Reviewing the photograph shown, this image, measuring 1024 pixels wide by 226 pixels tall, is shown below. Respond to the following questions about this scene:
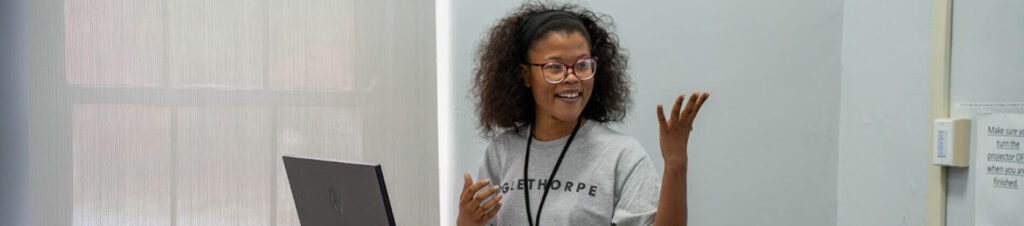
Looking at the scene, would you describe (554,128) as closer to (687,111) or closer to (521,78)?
(521,78)

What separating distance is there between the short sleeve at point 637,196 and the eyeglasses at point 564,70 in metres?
0.18

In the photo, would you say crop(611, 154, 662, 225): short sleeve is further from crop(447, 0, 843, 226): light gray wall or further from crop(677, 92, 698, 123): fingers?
crop(447, 0, 843, 226): light gray wall

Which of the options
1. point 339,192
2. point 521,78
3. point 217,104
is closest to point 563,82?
point 521,78

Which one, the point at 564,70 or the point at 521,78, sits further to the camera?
the point at 521,78

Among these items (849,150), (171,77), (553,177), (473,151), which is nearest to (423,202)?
(473,151)

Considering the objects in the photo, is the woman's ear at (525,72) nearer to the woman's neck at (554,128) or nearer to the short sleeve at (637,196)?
the woman's neck at (554,128)

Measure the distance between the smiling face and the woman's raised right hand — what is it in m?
0.22

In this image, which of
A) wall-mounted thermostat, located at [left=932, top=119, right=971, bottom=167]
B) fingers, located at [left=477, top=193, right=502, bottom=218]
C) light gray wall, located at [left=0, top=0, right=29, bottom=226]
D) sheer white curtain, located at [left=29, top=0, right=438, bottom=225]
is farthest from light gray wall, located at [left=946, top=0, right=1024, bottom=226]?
light gray wall, located at [left=0, top=0, right=29, bottom=226]

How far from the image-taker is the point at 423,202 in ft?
8.36

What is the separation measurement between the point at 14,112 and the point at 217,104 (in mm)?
528

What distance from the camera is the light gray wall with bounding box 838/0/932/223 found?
93.8 inches

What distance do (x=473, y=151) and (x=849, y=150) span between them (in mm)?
1231

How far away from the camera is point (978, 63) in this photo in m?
1.93

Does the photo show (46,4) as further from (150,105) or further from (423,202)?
(423,202)
